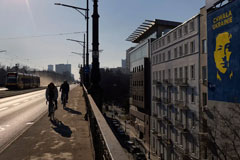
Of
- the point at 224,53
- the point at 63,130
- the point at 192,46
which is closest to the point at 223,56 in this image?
the point at 224,53

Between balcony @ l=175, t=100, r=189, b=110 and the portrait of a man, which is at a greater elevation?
the portrait of a man

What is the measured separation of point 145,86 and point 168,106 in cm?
1322

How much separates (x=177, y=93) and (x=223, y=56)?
13.9 m

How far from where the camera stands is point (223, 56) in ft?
88.2

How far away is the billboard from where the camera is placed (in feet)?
80.8

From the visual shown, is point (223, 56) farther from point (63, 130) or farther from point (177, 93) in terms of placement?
point (63, 130)

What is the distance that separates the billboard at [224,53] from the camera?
24.6 m

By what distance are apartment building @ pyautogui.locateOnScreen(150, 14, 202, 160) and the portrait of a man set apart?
4.93 meters

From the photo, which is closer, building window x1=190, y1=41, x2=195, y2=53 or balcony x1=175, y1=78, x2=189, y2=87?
Answer: building window x1=190, y1=41, x2=195, y2=53

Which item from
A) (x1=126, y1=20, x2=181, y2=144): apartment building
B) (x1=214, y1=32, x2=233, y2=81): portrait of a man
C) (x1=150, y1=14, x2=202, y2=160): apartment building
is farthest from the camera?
(x1=126, y1=20, x2=181, y2=144): apartment building

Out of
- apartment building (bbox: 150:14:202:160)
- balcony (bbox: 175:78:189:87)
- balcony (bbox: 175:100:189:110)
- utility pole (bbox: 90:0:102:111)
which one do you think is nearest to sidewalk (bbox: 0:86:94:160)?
utility pole (bbox: 90:0:102:111)

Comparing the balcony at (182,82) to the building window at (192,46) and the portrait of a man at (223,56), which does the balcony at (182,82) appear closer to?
the building window at (192,46)

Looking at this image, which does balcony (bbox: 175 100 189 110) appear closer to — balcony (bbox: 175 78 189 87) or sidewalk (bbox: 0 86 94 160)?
balcony (bbox: 175 78 189 87)

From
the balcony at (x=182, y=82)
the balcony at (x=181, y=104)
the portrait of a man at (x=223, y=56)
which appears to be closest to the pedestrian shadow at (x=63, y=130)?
the portrait of a man at (x=223, y=56)
